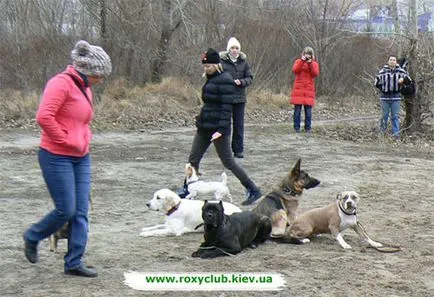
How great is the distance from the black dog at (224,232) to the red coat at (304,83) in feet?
32.0

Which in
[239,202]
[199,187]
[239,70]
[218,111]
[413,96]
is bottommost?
[239,202]

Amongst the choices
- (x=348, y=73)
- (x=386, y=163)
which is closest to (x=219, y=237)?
(x=386, y=163)

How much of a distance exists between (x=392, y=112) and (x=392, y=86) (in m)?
0.71

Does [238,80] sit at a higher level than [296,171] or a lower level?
higher

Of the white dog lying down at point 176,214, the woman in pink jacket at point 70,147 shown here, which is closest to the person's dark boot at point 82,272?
the woman in pink jacket at point 70,147

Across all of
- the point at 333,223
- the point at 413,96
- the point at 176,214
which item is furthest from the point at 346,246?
the point at 413,96

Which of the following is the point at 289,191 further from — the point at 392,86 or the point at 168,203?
the point at 392,86

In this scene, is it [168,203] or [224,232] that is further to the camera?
[168,203]

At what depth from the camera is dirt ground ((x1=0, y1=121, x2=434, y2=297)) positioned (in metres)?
5.64

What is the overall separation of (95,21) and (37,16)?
6.95ft

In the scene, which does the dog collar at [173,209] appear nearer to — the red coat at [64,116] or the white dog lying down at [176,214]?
the white dog lying down at [176,214]

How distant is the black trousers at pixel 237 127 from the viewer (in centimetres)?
1220

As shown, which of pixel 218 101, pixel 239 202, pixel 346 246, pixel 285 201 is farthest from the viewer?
pixel 239 202

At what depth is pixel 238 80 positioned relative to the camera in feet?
40.3
